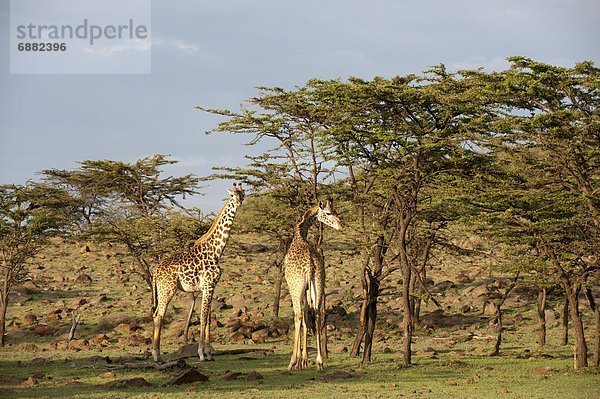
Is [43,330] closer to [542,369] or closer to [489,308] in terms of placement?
[489,308]

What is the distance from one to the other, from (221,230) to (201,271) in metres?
1.36

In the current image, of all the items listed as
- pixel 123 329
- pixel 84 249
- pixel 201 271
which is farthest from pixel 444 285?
pixel 84 249

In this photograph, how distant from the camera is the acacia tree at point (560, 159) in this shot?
17625mm

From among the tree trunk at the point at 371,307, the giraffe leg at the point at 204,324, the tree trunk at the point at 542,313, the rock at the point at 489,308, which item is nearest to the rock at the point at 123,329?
the giraffe leg at the point at 204,324

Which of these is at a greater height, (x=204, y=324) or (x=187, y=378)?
(x=204, y=324)

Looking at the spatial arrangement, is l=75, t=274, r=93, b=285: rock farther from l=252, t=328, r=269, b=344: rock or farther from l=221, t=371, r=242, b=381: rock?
l=221, t=371, r=242, b=381: rock

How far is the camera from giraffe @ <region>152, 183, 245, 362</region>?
72.5 feet

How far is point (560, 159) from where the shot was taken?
61.5 ft

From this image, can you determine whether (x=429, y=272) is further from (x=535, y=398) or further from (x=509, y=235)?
(x=535, y=398)

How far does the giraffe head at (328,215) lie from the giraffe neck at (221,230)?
3.17 m

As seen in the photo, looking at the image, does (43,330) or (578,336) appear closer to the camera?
(578,336)

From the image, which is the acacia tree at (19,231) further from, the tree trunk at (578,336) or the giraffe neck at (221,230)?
the tree trunk at (578,336)

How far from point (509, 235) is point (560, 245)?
1481 millimetres

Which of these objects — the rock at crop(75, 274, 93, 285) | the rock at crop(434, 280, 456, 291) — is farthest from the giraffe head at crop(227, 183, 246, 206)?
the rock at crop(75, 274, 93, 285)
